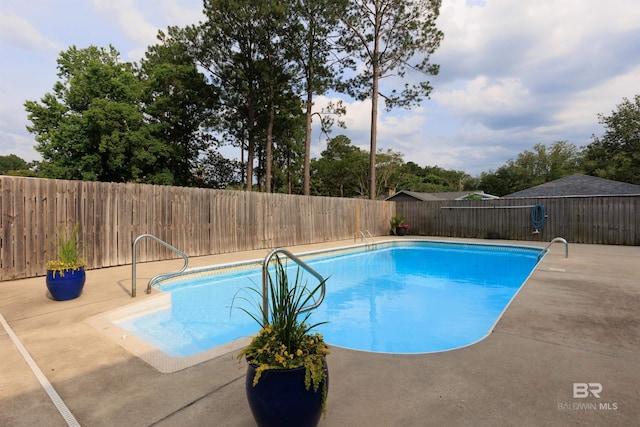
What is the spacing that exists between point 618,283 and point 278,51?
52.5ft

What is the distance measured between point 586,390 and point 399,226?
1293 centimetres

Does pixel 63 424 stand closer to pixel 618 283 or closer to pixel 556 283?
pixel 556 283

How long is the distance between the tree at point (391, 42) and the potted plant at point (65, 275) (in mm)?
12826

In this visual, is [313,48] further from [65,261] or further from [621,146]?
[621,146]

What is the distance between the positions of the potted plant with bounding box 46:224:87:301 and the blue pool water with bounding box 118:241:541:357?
3.04 feet

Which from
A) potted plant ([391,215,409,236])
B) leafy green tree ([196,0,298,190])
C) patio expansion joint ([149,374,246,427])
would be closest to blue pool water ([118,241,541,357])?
patio expansion joint ([149,374,246,427])

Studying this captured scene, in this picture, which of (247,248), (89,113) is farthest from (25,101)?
(247,248)

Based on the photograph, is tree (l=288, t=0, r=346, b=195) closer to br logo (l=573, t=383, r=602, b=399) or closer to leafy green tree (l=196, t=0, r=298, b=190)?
leafy green tree (l=196, t=0, r=298, b=190)

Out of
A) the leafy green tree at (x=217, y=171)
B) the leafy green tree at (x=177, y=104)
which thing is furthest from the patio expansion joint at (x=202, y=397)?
the leafy green tree at (x=217, y=171)

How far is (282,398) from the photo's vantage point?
51.4 inches

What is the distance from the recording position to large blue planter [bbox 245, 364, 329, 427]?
131 cm

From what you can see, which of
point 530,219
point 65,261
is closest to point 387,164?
point 530,219

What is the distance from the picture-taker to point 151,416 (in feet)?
5.41

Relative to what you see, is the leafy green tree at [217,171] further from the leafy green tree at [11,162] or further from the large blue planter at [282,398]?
the leafy green tree at [11,162]
